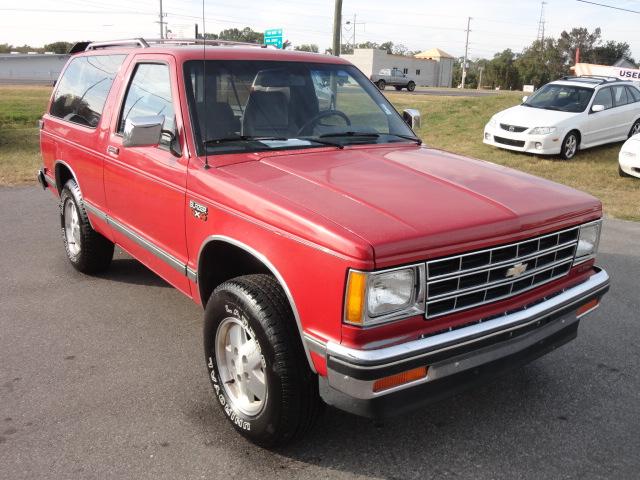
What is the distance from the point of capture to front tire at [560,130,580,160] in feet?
41.8

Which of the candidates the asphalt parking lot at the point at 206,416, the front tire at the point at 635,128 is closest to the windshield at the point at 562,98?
the front tire at the point at 635,128

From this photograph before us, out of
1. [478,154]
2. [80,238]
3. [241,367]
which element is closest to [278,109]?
[241,367]

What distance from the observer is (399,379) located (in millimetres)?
2498

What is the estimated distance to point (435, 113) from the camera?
19.5 meters

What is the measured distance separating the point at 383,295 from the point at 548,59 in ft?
278

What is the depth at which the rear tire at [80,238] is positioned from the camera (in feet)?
16.8

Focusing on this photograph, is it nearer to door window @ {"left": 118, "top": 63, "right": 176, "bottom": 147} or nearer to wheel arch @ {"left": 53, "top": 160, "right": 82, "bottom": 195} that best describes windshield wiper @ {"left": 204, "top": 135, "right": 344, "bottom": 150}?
door window @ {"left": 118, "top": 63, "right": 176, "bottom": 147}

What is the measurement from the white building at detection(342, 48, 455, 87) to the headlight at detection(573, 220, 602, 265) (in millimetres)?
67674

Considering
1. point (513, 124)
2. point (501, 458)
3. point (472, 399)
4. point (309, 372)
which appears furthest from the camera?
point (513, 124)

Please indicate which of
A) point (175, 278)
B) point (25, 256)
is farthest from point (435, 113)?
point (175, 278)

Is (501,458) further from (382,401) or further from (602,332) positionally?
(602,332)

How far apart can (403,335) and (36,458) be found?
188cm

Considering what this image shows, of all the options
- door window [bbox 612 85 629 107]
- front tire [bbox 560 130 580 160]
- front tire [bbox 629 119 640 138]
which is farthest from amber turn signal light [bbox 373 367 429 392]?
front tire [bbox 629 119 640 138]

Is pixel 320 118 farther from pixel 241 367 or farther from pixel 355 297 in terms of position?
pixel 355 297
